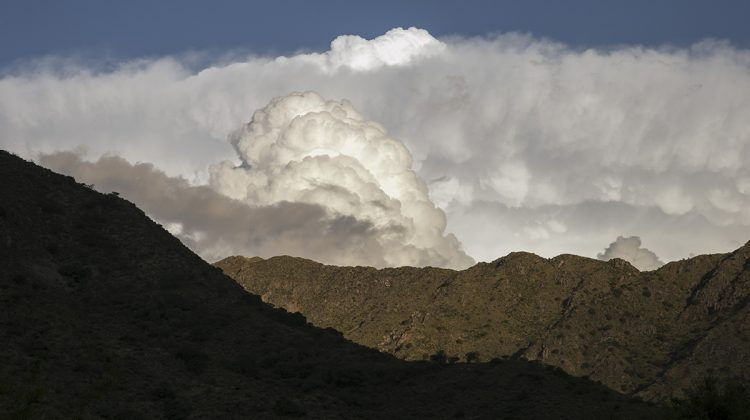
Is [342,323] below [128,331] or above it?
above

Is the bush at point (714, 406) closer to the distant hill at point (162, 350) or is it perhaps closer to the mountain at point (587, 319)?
the distant hill at point (162, 350)

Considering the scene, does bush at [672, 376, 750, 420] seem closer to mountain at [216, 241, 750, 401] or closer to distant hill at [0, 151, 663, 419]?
distant hill at [0, 151, 663, 419]

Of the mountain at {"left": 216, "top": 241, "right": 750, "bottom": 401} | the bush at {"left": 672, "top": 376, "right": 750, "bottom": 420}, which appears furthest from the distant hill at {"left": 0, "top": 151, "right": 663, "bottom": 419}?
the mountain at {"left": 216, "top": 241, "right": 750, "bottom": 401}

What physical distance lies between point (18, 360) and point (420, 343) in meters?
98.6

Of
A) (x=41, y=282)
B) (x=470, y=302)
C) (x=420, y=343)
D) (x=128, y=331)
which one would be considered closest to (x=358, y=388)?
(x=128, y=331)

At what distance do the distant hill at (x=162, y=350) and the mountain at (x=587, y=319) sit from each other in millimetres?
46553

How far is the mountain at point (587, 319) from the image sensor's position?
148000 millimetres

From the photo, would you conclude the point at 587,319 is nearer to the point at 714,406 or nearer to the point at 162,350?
the point at 162,350

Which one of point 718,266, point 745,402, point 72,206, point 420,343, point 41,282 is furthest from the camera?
point 718,266

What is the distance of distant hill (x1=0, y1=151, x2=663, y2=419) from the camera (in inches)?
2904

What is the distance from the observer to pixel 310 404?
82.4 metres

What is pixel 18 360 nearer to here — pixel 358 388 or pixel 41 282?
pixel 41 282

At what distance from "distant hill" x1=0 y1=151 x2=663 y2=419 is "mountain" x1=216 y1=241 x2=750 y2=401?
153ft

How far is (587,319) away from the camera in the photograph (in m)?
171
